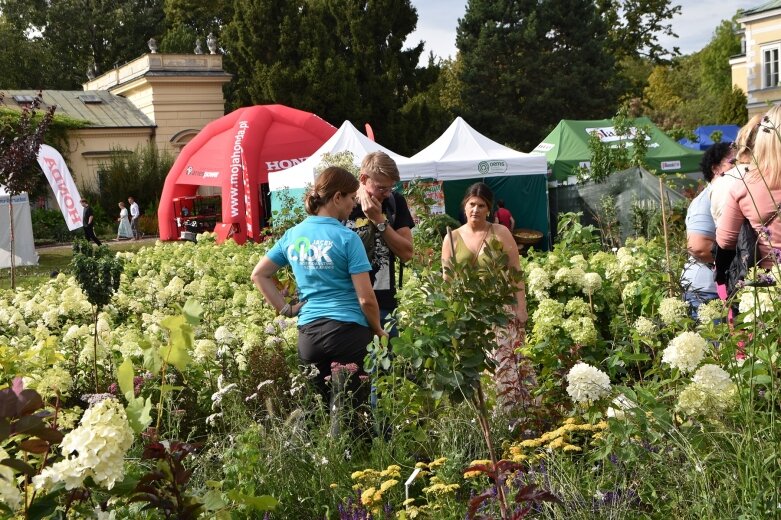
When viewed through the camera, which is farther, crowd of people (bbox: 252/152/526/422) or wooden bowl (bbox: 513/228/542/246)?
wooden bowl (bbox: 513/228/542/246)

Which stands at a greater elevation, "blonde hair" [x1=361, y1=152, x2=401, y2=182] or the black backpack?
"blonde hair" [x1=361, y1=152, x2=401, y2=182]

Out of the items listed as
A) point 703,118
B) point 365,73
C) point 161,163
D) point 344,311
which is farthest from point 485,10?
point 344,311

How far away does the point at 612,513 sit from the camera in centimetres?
254

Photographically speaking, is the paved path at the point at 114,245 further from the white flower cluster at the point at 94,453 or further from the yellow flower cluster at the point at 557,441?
the white flower cluster at the point at 94,453

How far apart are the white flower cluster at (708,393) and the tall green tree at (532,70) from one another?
117 feet

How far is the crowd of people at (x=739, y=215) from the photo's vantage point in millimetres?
3553

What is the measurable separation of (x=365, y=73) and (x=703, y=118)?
28134 mm

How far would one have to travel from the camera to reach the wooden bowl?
653 inches

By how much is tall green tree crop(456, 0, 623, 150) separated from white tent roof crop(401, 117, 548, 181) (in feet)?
69.7

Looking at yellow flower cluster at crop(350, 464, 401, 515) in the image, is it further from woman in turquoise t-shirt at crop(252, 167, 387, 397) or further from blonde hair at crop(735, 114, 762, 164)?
blonde hair at crop(735, 114, 762, 164)

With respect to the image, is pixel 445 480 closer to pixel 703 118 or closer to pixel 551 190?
pixel 551 190

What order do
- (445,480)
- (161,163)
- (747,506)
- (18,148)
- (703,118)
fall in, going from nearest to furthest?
(747,506) < (445,480) < (18,148) < (161,163) < (703,118)

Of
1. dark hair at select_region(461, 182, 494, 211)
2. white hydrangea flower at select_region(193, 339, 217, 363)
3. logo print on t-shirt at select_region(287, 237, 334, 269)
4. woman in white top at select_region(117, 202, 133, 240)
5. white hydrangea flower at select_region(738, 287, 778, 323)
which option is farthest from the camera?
woman in white top at select_region(117, 202, 133, 240)

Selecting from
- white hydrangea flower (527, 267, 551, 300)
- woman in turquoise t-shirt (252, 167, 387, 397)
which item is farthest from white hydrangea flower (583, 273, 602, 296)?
woman in turquoise t-shirt (252, 167, 387, 397)
